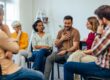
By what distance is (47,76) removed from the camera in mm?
3631

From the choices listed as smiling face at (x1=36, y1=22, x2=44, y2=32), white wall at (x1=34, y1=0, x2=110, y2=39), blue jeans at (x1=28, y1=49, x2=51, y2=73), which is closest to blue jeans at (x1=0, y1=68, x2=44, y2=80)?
blue jeans at (x1=28, y1=49, x2=51, y2=73)

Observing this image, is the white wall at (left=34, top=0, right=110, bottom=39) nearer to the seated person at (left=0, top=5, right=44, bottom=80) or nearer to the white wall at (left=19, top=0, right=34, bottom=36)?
the white wall at (left=19, top=0, right=34, bottom=36)

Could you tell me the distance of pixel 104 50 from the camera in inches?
Result: 90.7

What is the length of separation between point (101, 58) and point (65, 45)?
1497mm

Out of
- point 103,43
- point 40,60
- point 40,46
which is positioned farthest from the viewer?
point 40,46

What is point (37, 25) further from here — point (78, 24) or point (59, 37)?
point (78, 24)

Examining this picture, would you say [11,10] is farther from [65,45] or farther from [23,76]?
[23,76]

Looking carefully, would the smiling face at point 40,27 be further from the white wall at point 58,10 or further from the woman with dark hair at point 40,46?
the white wall at point 58,10

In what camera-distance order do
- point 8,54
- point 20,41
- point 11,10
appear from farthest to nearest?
point 11,10, point 20,41, point 8,54

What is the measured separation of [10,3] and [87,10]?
6.08ft

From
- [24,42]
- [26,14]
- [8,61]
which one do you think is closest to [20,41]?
[24,42]

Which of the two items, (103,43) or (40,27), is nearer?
(103,43)

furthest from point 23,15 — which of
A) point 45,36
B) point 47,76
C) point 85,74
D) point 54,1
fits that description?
point 85,74

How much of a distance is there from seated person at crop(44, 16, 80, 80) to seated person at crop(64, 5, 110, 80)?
1179mm
